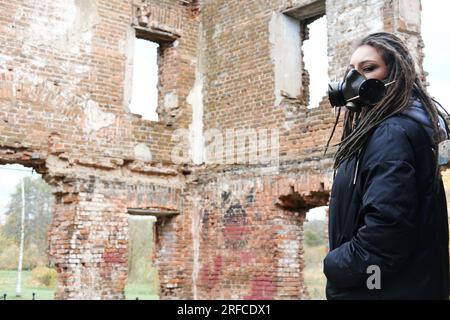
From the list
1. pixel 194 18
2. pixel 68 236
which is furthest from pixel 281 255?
pixel 194 18

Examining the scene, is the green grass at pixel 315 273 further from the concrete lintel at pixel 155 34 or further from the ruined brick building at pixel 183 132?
the concrete lintel at pixel 155 34

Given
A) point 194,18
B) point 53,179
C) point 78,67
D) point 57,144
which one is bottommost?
point 53,179

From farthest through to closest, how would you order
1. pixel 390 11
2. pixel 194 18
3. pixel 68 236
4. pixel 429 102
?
1. pixel 194 18
2. pixel 68 236
3. pixel 390 11
4. pixel 429 102

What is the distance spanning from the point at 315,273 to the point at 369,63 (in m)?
23.9

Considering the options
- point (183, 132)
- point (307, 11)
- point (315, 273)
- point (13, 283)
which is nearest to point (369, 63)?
point (307, 11)

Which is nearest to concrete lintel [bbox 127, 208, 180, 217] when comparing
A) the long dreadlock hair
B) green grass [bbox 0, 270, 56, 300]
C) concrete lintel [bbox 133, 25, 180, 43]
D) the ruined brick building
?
the ruined brick building

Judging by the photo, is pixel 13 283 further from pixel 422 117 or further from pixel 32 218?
pixel 422 117

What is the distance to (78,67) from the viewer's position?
8.93 metres

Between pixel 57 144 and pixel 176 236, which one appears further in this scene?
pixel 176 236

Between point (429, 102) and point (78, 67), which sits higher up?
point (78, 67)

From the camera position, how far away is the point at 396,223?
159cm

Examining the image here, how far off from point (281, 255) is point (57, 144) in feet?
Result: 12.6

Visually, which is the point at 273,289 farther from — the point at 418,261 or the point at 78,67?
the point at 418,261

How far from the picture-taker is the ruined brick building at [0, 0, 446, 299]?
8.35 metres
